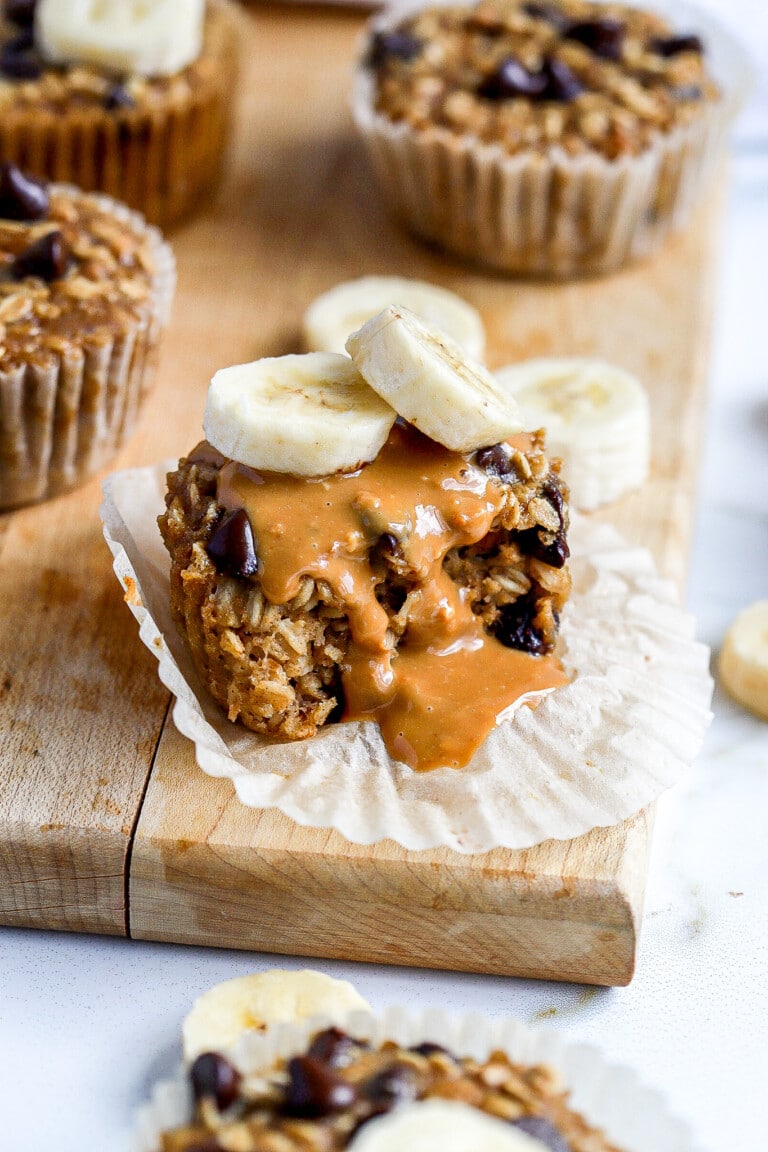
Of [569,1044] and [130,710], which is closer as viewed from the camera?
[569,1044]

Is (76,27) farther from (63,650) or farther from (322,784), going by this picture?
(322,784)

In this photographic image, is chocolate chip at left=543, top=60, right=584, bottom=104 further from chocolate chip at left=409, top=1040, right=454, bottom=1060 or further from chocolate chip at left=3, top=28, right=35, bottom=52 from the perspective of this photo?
chocolate chip at left=409, top=1040, right=454, bottom=1060

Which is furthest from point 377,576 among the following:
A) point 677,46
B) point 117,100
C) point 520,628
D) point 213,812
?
point 677,46

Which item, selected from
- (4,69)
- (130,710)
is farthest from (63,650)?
(4,69)

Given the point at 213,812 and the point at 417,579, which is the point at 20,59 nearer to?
the point at 417,579

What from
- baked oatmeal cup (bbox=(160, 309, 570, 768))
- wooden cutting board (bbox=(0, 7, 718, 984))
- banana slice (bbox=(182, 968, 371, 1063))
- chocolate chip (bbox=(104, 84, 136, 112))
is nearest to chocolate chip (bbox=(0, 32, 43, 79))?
chocolate chip (bbox=(104, 84, 136, 112))

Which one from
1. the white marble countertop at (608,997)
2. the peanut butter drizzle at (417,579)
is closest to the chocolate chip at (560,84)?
the peanut butter drizzle at (417,579)

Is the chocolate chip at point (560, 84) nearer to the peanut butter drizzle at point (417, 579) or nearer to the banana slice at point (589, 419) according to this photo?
the banana slice at point (589, 419)
